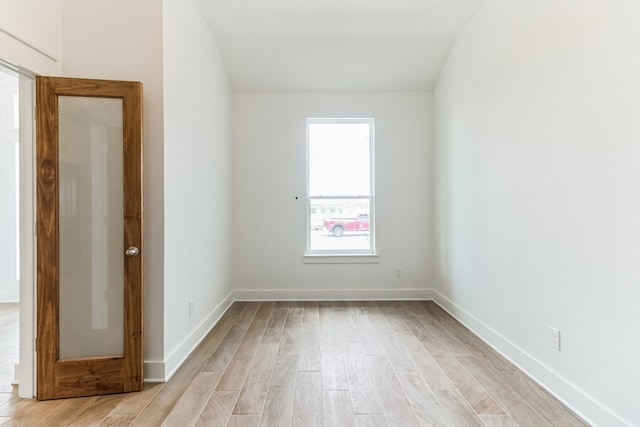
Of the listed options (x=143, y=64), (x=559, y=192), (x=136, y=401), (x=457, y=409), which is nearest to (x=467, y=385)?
(x=457, y=409)

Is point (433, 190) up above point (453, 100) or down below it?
below

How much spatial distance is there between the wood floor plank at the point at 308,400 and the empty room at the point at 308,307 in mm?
14

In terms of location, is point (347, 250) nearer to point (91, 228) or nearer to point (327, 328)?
point (327, 328)

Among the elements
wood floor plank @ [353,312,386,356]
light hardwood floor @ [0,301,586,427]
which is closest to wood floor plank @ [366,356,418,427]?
light hardwood floor @ [0,301,586,427]

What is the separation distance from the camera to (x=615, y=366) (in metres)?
1.79

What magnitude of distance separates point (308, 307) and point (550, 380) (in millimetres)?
2574

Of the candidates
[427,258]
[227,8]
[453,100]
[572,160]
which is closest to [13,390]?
[227,8]

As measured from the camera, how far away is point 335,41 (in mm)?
3850

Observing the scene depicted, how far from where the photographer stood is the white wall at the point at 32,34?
1995 mm

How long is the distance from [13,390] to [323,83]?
408cm

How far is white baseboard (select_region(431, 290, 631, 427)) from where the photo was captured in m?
1.86

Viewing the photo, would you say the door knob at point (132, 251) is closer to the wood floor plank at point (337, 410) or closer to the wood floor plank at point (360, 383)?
the wood floor plank at point (337, 410)

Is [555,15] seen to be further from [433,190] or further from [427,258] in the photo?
[427,258]

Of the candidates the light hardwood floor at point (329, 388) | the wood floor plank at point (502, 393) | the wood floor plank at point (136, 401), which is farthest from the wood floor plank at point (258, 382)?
the wood floor plank at point (502, 393)
